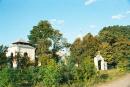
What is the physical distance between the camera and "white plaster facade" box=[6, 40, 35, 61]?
48.5m

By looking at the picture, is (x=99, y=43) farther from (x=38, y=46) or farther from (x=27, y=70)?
(x=27, y=70)

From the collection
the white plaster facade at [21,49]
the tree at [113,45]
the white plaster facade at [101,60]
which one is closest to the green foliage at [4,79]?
the tree at [113,45]

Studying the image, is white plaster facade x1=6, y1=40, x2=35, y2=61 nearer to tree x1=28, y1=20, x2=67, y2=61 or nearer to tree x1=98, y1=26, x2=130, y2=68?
tree x1=28, y1=20, x2=67, y2=61

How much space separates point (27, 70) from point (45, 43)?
77.7 feet

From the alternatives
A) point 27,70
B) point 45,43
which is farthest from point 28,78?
point 45,43

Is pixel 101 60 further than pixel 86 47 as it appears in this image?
Yes

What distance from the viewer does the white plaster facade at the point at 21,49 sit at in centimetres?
4850

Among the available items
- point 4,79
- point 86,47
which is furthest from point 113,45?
point 4,79

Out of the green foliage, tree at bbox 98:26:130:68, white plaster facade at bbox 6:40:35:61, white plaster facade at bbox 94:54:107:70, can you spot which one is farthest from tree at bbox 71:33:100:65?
the green foliage

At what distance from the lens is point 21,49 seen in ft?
162

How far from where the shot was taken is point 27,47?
50250 mm

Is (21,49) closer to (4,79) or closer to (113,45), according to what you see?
(113,45)

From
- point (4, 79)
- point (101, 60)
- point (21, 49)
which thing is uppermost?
point (21, 49)

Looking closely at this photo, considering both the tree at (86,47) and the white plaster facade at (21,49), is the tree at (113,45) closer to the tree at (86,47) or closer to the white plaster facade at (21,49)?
the tree at (86,47)
